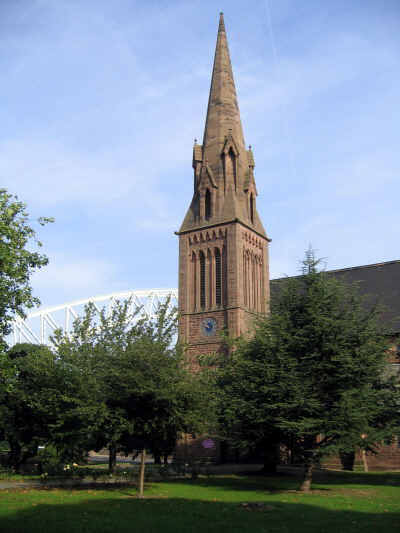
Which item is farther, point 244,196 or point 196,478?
point 244,196

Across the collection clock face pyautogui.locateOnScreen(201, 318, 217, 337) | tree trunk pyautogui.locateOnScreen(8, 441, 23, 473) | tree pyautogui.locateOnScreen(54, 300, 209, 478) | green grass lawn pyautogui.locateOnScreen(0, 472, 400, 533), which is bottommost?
green grass lawn pyautogui.locateOnScreen(0, 472, 400, 533)

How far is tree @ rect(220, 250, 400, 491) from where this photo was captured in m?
23.5

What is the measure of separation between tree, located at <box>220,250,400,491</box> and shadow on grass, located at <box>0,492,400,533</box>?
5.33 m

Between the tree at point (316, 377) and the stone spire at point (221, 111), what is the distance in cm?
Result: 2840

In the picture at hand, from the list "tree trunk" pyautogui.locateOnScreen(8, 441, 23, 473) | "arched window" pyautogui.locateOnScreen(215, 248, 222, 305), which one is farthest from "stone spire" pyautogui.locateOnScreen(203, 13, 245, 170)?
"tree trunk" pyautogui.locateOnScreen(8, 441, 23, 473)

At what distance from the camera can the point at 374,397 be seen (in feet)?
81.0

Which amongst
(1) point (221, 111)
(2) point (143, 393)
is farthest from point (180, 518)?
(1) point (221, 111)

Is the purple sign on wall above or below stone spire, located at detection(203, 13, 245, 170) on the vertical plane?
below

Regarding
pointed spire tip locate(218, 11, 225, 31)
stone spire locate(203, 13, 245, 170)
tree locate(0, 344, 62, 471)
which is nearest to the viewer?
tree locate(0, 344, 62, 471)

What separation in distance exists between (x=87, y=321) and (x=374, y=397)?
15532mm

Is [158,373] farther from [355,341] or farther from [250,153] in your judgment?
[250,153]

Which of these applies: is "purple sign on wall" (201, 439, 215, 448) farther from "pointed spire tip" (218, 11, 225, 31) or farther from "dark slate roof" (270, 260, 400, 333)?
"pointed spire tip" (218, 11, 225, 31)

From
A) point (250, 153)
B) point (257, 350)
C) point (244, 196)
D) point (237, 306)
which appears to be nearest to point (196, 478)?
point (257, 350)

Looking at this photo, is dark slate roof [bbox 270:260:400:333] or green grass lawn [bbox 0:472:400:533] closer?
green grass lawn [bbox 0:472:400:533]
